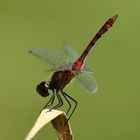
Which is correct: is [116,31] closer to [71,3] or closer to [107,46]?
[107,46]

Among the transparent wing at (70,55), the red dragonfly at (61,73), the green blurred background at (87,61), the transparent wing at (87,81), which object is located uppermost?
the green blurred background at (87,61)

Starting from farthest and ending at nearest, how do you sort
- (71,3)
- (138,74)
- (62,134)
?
1. (71,3)
2. (138,74)
3. (62,134)

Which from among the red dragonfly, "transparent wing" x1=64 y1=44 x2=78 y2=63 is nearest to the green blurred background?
"transparent wing" x1=64 y1=44 x2=78 y2=63

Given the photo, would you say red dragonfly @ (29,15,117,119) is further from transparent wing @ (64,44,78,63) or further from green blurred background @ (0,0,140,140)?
green blurred background @ (0,0,140,140)

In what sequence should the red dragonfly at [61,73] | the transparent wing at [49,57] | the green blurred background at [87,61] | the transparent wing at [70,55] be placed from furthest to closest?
the green blurred background at [87,61], the transparent wing at [70,55], the transparent wing at [49,57], the red dragonfly at [61,73]

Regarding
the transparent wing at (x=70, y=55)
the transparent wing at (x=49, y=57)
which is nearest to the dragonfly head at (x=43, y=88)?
the transparent wing at (x=49, y=57)

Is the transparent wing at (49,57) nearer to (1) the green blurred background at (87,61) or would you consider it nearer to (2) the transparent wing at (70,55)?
(2) the transparent wing at (70,55)

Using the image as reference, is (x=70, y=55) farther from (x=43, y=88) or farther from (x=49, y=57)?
(x=43, y=88)

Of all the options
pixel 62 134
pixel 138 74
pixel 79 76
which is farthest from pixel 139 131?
pixel 62 134
